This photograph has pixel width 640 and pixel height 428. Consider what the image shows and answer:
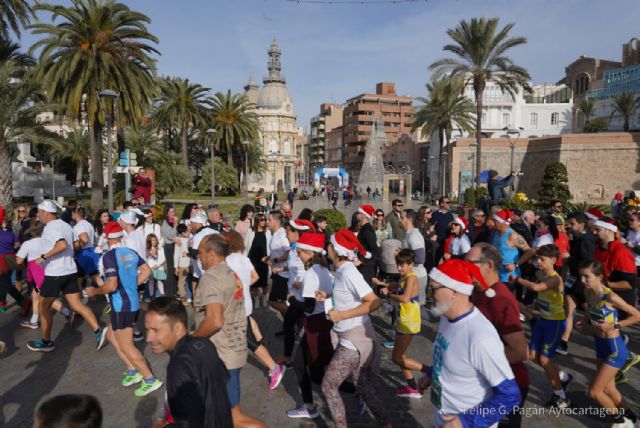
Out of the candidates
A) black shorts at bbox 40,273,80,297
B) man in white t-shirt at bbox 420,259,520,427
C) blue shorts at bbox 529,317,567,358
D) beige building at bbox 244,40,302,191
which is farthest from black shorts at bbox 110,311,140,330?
beige building at bbox 244,40,302,191

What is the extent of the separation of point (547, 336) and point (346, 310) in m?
2.33

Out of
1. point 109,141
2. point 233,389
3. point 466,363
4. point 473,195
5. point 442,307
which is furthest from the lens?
point 473,195

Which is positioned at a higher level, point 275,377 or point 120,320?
point 120,320

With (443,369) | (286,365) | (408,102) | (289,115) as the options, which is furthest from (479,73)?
(408,102)

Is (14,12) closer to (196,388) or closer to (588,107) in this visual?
(196,388)

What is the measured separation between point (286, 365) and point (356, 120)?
101 metres

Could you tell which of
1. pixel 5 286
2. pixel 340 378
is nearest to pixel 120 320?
pixel 340 378

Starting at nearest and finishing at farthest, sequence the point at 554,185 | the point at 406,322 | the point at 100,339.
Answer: the point at 406,322 → the point at 100,339 → the point at 554,185

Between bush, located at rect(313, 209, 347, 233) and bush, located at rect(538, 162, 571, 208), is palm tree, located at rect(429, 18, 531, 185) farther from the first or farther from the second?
bush, located at rect(313, 209, 347, 233)

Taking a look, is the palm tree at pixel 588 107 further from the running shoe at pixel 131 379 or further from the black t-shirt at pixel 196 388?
the black t-shirt at pixel 196 388

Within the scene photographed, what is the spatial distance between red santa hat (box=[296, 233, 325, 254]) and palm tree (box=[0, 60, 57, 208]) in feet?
74.4

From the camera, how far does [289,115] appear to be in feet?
316

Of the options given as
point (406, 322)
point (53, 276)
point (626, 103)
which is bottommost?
point (406, 322)

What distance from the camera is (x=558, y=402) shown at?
15.9 feet
